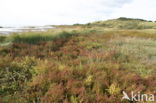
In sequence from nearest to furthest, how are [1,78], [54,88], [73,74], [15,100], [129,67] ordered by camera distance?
[15,100] → [54,88] → [1,78] → [73,74] → [129,67]

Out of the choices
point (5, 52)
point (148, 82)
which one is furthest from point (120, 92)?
point (5, 52)

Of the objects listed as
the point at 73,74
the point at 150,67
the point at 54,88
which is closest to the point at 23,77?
the point at 54,88

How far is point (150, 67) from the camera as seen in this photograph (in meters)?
4.88

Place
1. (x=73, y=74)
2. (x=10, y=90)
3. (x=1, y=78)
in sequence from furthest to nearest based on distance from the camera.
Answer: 1. (x=73, y=74)
2. (x=1, y=78)
3. (x=10, y=90)

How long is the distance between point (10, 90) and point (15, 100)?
594mm

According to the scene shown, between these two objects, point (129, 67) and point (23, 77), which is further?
point (129, 67)

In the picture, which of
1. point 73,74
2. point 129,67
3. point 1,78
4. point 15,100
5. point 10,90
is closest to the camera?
point 15,100

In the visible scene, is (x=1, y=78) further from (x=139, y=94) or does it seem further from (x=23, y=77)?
(x=139, y=94)

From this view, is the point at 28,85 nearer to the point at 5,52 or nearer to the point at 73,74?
the point at 73,74

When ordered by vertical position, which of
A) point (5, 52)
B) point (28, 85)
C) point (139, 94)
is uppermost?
point (5, 52)

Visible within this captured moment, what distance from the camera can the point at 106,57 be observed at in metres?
5.61

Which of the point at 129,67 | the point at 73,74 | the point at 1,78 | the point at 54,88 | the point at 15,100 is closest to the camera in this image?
the point at 15,100

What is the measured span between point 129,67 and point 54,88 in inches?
138

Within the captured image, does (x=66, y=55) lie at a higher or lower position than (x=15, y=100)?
higher
